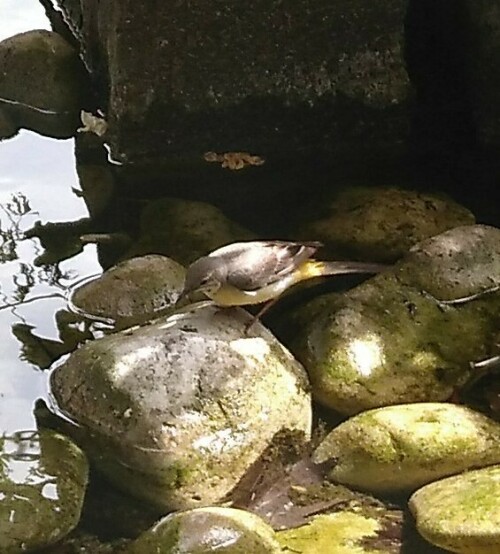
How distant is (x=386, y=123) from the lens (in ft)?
20.4

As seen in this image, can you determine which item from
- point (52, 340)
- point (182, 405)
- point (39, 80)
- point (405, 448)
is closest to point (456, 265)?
point (405, 448)

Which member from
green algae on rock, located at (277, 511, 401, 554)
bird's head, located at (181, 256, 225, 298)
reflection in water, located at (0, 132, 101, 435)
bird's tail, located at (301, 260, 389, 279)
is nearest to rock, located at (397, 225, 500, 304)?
bird's tail, located at (301, 260, 389, 279)

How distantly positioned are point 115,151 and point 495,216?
210 cm

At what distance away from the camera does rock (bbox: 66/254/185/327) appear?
178 inches

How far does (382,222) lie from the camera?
5066 mm

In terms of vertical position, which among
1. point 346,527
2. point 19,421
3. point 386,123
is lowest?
point 346,527

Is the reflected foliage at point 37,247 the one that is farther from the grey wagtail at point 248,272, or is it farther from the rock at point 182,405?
the grey wagtail at point 248,272

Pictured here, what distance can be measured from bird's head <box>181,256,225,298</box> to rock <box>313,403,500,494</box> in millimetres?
679

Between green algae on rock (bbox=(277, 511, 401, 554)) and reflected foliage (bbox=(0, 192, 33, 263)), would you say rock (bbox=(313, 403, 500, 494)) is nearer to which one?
green algae on rock (bbox=(277, 511, 401, 554))

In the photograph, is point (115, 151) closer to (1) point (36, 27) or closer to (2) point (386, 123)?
(2) point (386, 123)

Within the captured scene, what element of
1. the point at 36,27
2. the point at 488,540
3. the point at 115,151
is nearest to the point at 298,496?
the point at 488,540

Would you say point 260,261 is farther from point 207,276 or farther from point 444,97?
point 444,97

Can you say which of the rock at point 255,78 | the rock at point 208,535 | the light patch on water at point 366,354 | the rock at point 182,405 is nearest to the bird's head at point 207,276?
the rock at point 182,405

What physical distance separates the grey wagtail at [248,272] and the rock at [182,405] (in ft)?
0.41
